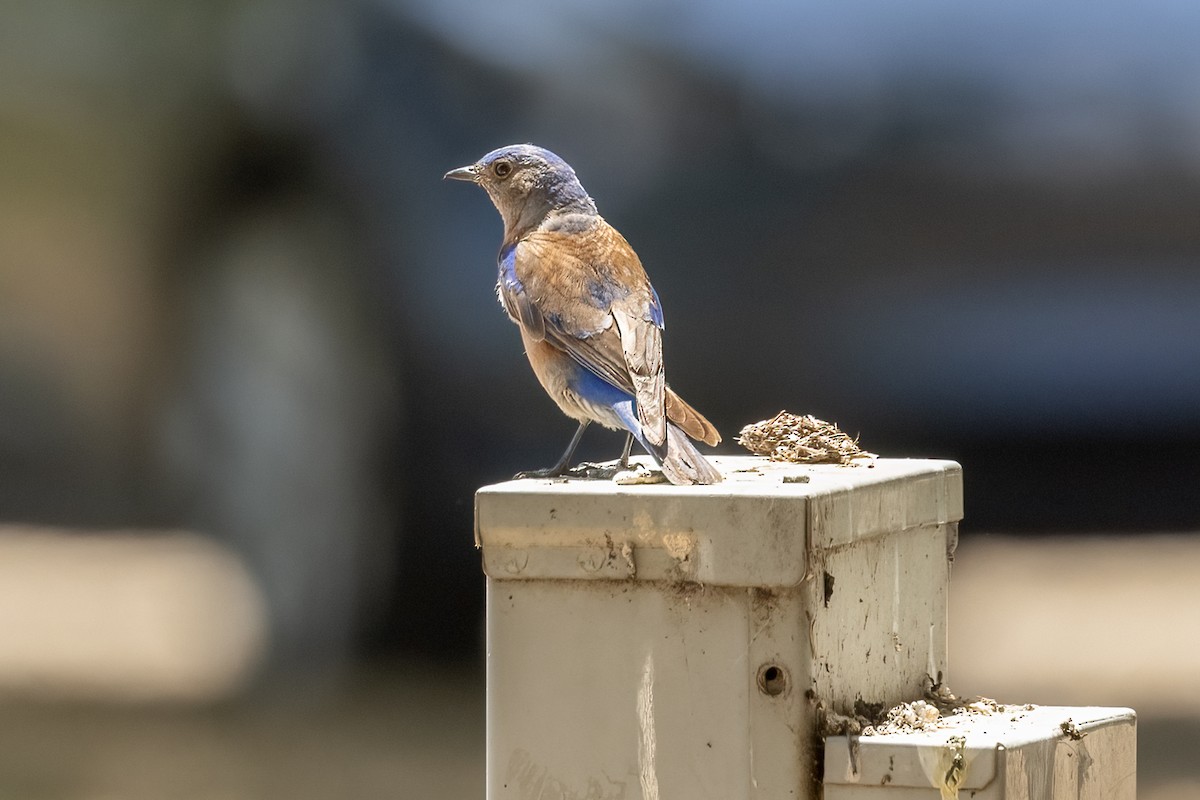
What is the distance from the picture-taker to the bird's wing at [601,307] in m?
3.98

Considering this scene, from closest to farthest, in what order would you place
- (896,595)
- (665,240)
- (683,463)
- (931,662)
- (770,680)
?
1. (770,680)
2. (683,463)
3. (896,595)
4. (931,662)
5. (665,240)

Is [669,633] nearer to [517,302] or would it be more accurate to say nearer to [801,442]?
[801,442]

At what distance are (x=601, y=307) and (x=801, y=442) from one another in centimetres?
49

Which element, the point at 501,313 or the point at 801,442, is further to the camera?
the point at 501,313

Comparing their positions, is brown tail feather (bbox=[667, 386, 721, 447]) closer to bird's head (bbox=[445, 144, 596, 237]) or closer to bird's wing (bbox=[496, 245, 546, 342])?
bird's wing (bbox=[496, 245, 546, 342])

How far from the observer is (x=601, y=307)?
413 cm

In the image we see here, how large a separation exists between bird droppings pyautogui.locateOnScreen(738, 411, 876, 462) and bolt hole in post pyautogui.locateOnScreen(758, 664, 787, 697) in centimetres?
78

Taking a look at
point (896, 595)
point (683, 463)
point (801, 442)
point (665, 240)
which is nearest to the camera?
point (683, 463)

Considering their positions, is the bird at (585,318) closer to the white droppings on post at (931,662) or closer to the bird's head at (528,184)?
the bird's head at (528,184)

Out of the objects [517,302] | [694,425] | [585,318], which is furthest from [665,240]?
[694,425]

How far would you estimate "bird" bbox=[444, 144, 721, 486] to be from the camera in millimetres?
3943

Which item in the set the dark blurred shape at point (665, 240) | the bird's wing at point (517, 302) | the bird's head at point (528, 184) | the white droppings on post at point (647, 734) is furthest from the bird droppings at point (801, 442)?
the dark blurred shape at point (665, 240)

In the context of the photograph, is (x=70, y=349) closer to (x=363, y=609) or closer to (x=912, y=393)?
(x=363, y=609)

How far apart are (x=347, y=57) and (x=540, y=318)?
12.7ft
